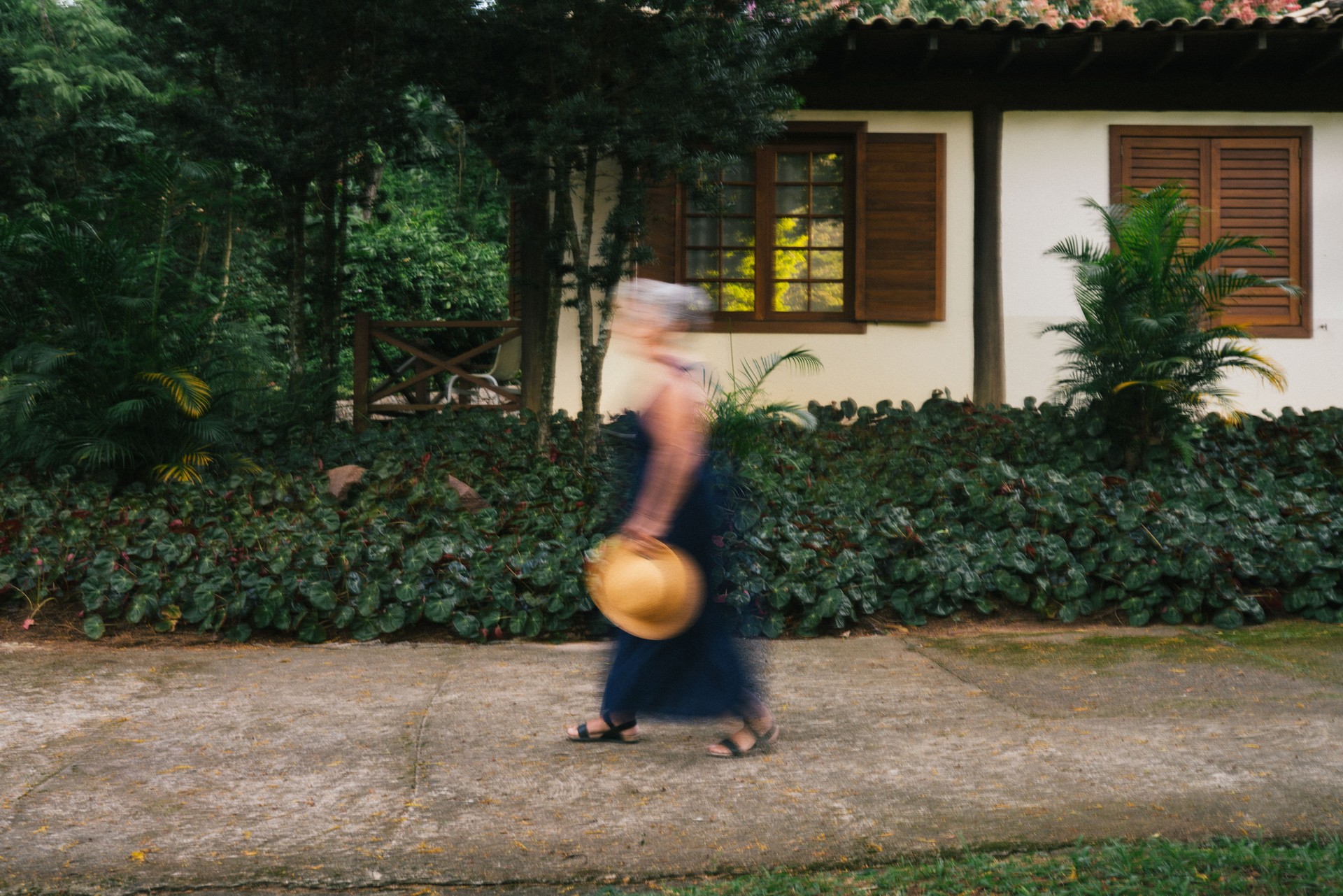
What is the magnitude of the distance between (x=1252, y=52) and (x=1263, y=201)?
4.91ft

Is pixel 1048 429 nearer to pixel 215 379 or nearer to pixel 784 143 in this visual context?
pixel 784 143

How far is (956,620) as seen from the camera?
6324 millimetres

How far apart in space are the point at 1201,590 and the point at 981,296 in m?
4.88

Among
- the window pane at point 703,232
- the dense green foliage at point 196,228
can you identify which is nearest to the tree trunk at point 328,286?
the dense green foliage at point 196,228

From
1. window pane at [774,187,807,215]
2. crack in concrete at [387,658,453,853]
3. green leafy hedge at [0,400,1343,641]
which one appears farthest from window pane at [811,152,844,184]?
crack in concrete at [387,658,453,853]

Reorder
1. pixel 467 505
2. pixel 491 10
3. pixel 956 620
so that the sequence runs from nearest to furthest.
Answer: pixel 956 620, pixel 467 505, pixel 491 10

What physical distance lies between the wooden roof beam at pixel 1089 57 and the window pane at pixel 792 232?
8.96ft

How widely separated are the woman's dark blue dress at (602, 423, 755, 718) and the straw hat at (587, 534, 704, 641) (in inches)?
3.4

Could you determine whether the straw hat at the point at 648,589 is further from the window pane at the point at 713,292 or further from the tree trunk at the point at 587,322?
the window pane at the point at 713,292

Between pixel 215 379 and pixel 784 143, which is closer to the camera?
pixel 215 379

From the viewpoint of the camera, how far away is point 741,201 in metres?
10.9

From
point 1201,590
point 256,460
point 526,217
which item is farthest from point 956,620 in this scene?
point 256,460

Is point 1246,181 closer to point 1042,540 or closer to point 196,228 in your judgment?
point 1042,540

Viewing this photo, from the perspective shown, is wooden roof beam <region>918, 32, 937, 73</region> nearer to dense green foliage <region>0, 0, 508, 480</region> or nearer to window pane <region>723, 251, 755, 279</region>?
window pane <region>723, 251, 755, 279</region>
